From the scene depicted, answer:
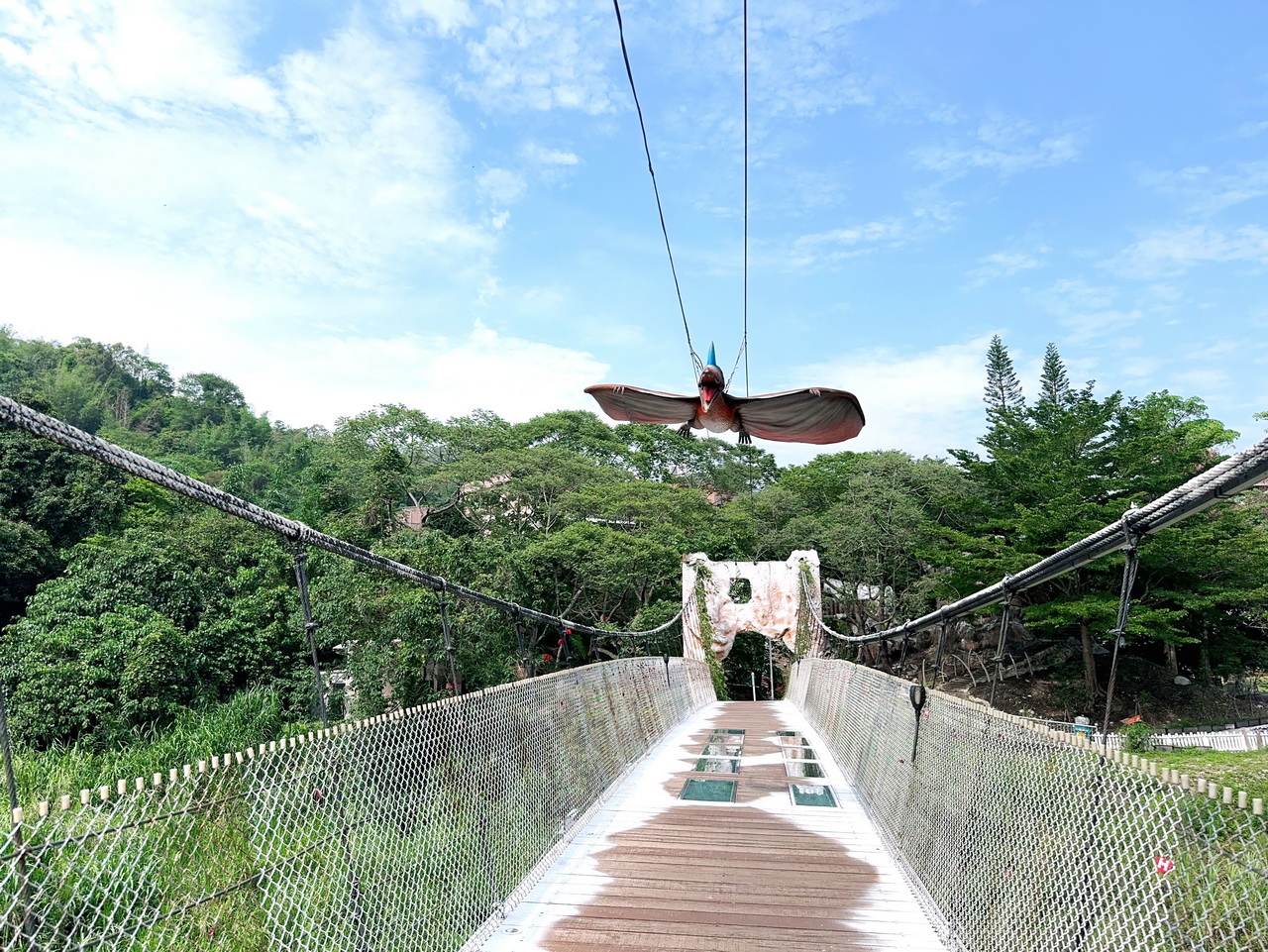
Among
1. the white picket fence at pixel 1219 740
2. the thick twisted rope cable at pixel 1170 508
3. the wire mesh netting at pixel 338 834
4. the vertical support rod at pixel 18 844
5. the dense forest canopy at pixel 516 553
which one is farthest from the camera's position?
the white picket fence at pixel 1219 740

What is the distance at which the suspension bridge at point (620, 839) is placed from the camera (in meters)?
1.47

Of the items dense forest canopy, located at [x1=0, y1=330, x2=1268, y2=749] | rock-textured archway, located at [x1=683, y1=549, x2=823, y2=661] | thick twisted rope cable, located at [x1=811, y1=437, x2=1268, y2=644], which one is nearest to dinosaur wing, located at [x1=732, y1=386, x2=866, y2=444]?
thick twisted rope cable, located at [x1=811, y1=437, x2=1268, y2=644]

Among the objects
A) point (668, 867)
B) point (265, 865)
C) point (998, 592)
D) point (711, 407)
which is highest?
point (711, 407)

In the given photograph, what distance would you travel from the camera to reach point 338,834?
1938 mm

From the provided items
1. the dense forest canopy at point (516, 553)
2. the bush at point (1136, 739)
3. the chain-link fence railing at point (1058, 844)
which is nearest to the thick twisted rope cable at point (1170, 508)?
the chain-link fence railing at point (1058, 844)

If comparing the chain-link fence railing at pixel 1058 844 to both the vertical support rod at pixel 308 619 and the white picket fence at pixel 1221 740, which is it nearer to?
the vertical support rod at pixel 308 619

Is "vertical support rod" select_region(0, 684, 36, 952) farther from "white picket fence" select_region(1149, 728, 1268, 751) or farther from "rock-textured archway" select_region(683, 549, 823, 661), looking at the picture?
"white picket fence" select_region(1149, 728, 1268, 751)

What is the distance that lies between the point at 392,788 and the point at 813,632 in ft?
49.6

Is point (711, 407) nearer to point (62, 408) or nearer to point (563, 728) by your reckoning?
point (563, 728)

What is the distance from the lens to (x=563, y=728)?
11.9ft

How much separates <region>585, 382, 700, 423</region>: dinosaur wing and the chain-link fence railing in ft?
10.4

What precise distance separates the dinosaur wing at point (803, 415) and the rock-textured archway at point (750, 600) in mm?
10774

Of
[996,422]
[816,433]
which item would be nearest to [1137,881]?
[816,433]

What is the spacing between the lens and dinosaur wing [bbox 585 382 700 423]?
600cm
